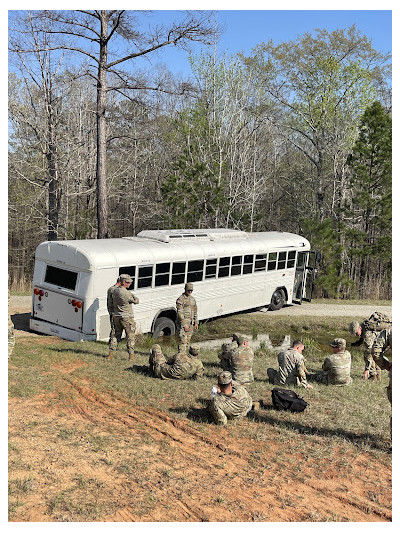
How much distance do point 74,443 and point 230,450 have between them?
78.8 inches

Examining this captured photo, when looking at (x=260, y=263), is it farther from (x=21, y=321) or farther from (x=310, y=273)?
(x=21, y=321)

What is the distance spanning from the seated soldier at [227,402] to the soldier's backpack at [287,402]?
0.62m

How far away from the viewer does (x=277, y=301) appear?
738 inches

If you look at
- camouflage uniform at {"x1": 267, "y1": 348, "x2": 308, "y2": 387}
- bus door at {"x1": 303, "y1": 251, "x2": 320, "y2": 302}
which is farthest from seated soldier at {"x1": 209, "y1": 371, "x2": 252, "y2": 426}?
bus door at {"x1": 303, "y1": 251, "x2": 320, "y2": 302}

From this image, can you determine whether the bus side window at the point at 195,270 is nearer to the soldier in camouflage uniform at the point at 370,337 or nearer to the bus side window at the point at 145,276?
the bus side window at the point at 145,276

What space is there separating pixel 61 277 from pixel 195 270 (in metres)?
3.89

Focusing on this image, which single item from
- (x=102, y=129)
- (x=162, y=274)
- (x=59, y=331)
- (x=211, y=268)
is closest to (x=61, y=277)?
(x=59, y=331)

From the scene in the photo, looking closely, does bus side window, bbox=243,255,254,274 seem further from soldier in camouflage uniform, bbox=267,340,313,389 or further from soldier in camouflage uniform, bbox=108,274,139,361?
soldier in camouflage uniform, bbox=267,340,313,389

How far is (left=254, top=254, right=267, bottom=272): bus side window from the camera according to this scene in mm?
17422

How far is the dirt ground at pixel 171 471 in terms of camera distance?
5.46 meters

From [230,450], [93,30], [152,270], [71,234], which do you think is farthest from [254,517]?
[71,234]

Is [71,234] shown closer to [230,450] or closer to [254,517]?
[230,450]

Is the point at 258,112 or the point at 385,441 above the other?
the point at 258,112
